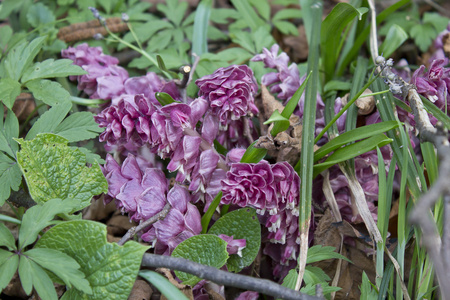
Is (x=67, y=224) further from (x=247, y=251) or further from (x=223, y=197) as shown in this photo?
(x=247, y=251)

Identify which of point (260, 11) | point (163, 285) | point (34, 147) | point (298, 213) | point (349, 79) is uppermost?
point (260, 11)

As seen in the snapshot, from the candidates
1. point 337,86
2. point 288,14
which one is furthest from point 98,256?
point 288,14

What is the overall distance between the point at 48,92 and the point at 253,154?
2.78 ft

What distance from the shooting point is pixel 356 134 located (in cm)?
138

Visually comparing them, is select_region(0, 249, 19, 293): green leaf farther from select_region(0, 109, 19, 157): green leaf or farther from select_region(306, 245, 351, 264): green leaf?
select_region(306, 245, 351, 264): green leaf

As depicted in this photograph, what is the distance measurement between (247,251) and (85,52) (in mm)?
1149

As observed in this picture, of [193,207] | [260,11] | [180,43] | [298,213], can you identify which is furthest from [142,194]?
[260,11]

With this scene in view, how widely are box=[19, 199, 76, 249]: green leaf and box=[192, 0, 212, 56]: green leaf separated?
1.08 m

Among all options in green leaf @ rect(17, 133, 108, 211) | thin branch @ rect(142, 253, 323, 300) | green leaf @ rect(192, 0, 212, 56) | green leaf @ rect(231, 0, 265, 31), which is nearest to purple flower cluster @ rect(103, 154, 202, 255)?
green leaf @ rect(17, 133, 108, 211)

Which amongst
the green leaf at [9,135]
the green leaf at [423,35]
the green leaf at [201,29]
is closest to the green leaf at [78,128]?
the green leaf at [9,135]

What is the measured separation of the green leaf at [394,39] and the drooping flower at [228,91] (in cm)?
76

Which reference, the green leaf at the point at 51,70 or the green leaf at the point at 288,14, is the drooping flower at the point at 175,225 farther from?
the green leaf at the point at 288,14

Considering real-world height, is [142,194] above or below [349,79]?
below

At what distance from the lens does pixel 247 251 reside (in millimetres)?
1396
